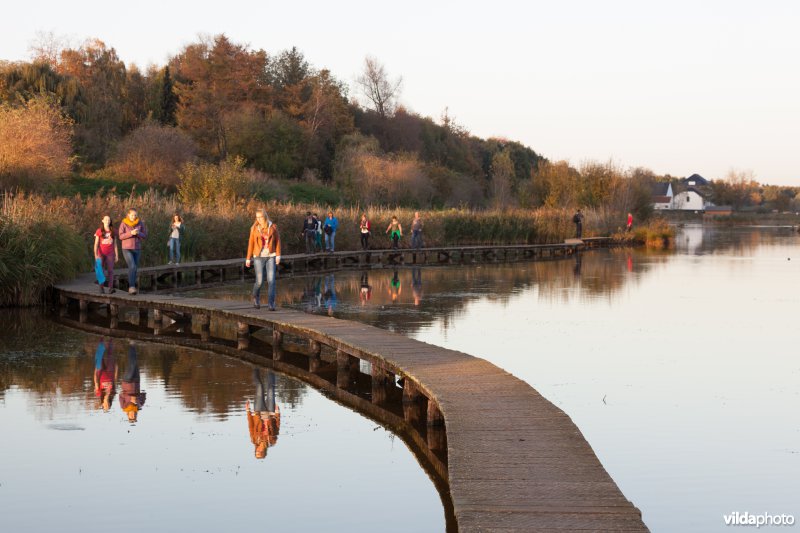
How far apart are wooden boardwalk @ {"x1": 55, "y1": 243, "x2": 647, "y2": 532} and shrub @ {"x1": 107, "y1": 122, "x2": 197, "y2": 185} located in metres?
26.2

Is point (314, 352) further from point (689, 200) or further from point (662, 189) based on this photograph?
point (662, 189)

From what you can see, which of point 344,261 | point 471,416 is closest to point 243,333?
point 471,416

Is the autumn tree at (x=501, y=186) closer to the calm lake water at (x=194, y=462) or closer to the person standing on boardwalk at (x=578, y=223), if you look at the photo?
the person standing on boardwalk at (x=578, y=223)

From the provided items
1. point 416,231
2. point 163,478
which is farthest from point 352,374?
point 416,231

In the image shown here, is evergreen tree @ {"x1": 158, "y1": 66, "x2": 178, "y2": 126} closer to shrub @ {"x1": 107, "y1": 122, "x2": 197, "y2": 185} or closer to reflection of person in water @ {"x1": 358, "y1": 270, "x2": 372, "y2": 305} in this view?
shrub @ {"x1": 107, "y1": 122, "x2": 197, "y2": 185}

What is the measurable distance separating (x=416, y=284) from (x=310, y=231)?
26.0ft

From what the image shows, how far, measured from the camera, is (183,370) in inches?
541

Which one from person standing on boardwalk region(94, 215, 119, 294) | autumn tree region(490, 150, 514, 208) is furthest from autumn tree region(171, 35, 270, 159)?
person standing on boardwalk region(94, 215, 119, 294)

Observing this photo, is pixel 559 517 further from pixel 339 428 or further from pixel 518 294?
pixel 518 294

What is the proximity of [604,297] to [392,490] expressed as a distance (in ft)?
56.7

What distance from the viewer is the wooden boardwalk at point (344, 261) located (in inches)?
1039

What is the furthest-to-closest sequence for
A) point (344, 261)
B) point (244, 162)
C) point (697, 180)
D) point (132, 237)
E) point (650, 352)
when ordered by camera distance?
point (697, 180), point (244, 162), point (344, 261), point (132, 237), point (650, 352)

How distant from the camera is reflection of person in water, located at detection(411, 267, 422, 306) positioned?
24.0m

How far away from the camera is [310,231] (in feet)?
116
